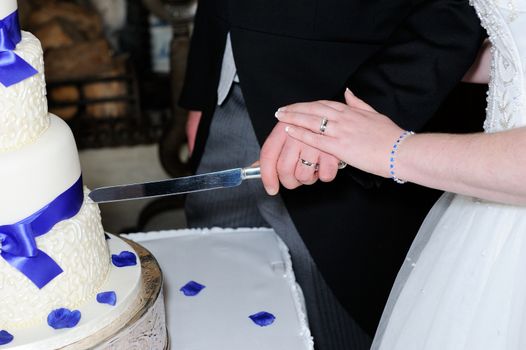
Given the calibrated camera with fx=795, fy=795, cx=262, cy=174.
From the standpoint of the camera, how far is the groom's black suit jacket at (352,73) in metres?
1.45

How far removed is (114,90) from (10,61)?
93.7 inches

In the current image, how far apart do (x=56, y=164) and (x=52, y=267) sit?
13 cm

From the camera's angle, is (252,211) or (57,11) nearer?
(252,211)

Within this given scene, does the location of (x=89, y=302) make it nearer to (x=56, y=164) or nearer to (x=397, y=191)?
(x=56, y=164)

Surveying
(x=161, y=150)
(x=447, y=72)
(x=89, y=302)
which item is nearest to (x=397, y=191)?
(x=447, y=72)

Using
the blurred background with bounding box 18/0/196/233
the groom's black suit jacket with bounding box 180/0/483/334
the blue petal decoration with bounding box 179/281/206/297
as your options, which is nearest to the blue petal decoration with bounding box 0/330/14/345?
the blue petal decoration with bounding box 179/281/206/297

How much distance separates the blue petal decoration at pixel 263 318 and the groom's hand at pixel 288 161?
Result: 0.19 meters

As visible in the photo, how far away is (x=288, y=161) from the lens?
1.25 m

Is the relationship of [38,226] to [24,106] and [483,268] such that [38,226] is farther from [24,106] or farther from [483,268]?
[483,268]

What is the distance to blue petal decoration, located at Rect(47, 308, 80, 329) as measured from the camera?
1015 mm

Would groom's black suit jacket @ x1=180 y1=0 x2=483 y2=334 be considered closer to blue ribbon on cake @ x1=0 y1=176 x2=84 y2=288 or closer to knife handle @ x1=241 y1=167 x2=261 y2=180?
knife handle @ x1=241 y1=167 x2=261 y2=180

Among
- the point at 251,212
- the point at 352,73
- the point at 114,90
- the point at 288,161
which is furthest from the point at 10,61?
the point at 114,90

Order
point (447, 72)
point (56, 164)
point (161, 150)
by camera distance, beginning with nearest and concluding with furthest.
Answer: point (56, 164), point (447, 72), point (161, 150)

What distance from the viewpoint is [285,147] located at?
1248 mm
